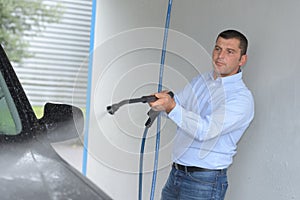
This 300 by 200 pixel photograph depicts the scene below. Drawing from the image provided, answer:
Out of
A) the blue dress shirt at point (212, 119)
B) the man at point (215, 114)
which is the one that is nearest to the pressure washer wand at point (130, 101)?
the blue dress shirt at point (212, 119)

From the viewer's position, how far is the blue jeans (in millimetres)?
2816

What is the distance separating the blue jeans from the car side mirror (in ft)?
3.09

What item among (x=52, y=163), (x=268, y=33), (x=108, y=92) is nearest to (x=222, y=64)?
(x=268, y=33)

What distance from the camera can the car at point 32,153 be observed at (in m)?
1.50

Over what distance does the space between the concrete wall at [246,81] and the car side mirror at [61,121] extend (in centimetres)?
51

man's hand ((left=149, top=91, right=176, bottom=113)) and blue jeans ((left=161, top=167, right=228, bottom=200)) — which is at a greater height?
man's hand ((left=149, top=91, right=176, bottom=113))

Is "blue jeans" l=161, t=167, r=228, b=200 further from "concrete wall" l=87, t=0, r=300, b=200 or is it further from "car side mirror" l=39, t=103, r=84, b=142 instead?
"car side mirror" l=39, t=103, r=84, b=142

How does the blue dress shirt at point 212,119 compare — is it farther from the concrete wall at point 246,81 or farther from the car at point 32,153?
the car at point 32,153

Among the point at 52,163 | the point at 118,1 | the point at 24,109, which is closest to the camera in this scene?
the point at 52,163

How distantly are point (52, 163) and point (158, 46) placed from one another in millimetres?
1548

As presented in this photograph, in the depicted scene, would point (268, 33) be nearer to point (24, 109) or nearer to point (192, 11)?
point (192, 11)

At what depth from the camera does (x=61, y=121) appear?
1.88m

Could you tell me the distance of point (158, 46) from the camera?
3.07 metres

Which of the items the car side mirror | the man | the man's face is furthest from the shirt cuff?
the car side mirror
